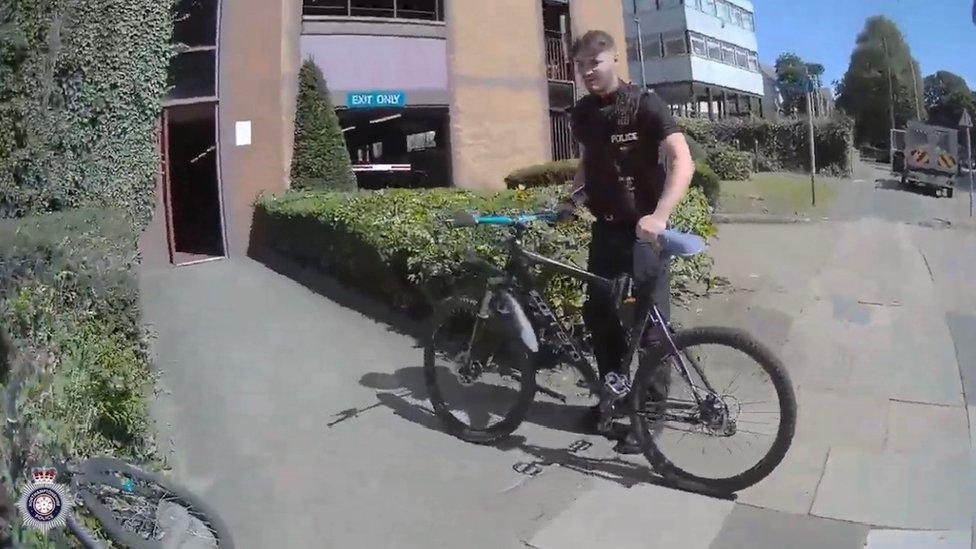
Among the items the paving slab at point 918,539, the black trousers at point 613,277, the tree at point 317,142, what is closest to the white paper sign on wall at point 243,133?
the tree at point 317,142

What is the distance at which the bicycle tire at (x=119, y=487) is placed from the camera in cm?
253

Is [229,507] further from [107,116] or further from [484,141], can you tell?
[484,141]

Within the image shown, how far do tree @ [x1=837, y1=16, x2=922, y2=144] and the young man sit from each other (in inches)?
206

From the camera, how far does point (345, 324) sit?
6.47 m

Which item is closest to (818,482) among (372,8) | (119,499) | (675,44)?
(119,499)

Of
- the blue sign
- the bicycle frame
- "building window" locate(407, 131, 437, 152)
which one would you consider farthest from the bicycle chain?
"building window" locate(407, 131, 437, 152)

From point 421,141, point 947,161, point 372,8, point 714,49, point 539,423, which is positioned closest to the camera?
point 539,423

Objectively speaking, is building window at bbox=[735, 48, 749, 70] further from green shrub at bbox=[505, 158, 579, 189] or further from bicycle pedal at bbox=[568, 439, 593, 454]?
bicycle pedal at bbox=[568, 439, 593, 454]

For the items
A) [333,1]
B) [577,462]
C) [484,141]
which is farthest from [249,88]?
[577,462]

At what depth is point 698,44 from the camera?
26.3 m

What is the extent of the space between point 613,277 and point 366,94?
10719 mm

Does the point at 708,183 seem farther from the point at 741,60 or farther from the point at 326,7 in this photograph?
the point at 741,60

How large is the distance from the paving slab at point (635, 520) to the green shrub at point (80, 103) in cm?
340

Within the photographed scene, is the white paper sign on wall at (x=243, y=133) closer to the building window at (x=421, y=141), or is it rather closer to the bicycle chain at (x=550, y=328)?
the building window at (x=421, y=141)
